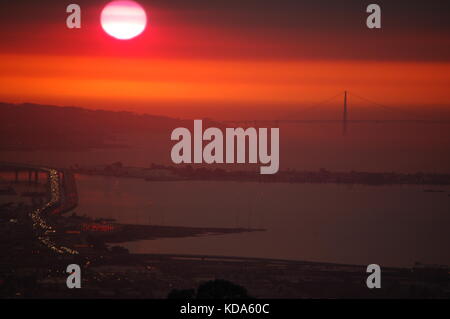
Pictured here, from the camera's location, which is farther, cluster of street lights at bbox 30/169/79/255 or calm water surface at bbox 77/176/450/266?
Result: calm water surface at bbox 77/176/450/266

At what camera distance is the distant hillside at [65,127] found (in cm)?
1171

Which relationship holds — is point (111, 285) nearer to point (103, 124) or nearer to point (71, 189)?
point (71, 189)

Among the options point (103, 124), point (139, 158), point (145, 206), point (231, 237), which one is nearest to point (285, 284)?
point (231, 237)

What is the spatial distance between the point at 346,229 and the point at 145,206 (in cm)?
293

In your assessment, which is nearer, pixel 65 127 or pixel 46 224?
pixel 46 224

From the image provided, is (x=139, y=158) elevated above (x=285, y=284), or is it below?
above

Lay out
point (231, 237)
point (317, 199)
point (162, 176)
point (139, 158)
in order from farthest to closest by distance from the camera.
Answer: point (139, 158) < point (162, 176) < point (317, 199) < point (231, 237)

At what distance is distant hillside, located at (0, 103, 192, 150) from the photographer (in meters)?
11.7

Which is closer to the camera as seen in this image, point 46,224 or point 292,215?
point 46,224

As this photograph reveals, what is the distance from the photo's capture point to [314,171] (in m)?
15.0

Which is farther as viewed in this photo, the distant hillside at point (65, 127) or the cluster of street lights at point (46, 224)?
the distant hillside at point (65, 127)

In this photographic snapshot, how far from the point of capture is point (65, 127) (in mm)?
13250

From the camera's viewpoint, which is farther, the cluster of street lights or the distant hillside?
the distant hillside

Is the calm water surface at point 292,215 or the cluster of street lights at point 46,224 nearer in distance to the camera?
the cluster of street lights at point 46,224
